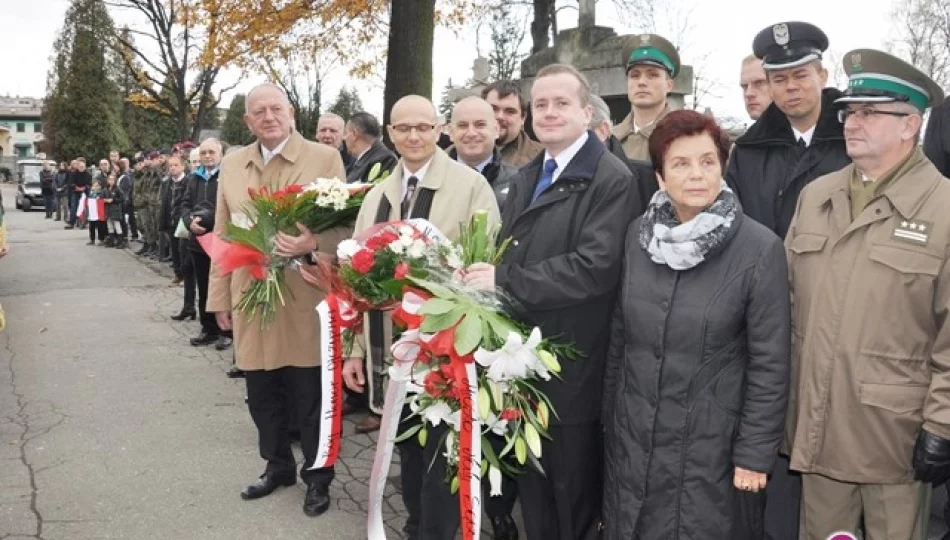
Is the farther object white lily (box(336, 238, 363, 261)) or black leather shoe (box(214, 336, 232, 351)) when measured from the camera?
black leather shoe (box(214, 336, 232, 351))

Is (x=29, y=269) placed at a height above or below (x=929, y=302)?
below

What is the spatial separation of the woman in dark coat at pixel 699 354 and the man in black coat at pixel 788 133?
2.53 ft

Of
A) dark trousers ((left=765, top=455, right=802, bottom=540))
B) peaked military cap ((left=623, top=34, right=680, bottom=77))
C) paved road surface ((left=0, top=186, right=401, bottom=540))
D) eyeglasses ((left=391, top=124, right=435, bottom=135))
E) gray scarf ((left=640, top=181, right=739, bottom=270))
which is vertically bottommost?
paved road surface ((left=0, top=186, right=401, bottom=540))

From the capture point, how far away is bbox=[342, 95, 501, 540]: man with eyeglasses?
10.5 ft

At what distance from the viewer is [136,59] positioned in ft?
82.4

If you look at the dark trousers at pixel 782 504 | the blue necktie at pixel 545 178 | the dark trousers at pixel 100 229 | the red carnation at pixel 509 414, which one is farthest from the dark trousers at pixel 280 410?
the dark trousers at pixel 100 229

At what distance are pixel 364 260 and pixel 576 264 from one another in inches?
33.6

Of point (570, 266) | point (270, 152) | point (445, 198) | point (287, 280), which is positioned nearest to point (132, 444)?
point (287, 280)

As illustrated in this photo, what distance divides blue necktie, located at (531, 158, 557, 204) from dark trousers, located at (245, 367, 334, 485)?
181 centimetres

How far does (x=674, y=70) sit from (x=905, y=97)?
1734 mm

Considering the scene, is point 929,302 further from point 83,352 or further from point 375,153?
point 83,352

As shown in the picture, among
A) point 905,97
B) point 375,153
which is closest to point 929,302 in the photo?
point 905,97

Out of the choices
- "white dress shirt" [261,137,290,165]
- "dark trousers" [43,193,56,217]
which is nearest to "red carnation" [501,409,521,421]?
"white dress shirt" [261,137,290,165]

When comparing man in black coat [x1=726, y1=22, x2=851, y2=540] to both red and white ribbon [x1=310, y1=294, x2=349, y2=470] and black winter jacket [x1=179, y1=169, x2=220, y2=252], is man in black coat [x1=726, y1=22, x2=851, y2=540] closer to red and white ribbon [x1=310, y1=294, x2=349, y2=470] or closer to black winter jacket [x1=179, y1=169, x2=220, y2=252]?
red and white ribbon [x1=310, y1=294, x2=349, y2=470]
